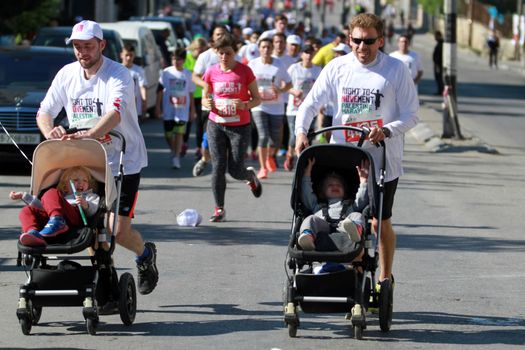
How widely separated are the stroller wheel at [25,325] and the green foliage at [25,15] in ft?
89.3

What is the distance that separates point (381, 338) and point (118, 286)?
1626 mm

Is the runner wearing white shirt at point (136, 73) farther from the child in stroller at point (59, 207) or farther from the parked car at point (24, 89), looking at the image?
the child in stroller at point (59, 207)

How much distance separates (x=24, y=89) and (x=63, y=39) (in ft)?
20.8

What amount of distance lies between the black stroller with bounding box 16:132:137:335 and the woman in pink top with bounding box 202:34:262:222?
515cm

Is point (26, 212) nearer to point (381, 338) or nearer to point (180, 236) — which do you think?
point (381, 338)

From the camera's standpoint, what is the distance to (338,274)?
8336 millimetres

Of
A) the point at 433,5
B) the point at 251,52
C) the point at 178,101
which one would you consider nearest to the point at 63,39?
the point at 251,52

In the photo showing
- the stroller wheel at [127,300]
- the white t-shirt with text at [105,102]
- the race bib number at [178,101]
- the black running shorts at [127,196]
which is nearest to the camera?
the stroller wheel at [127,300]

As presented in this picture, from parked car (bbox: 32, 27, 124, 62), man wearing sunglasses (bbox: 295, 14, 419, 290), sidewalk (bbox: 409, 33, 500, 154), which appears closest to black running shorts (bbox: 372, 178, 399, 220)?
man wearing sunglasses (bbox: 295, 14, 419, 290)

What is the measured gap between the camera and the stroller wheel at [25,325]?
326 inches

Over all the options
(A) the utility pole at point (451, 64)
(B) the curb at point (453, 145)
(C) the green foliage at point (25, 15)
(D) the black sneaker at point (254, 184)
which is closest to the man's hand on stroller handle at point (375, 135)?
(D) the black sneaker at point (254, 184)

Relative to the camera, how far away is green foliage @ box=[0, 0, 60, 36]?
35062mm

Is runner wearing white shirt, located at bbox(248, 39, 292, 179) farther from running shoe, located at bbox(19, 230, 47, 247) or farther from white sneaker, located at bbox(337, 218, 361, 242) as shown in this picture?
running shoe, located at bbox(19, 230, 47, 247)

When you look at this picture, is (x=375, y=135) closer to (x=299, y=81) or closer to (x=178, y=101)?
(x=299, y=81)
